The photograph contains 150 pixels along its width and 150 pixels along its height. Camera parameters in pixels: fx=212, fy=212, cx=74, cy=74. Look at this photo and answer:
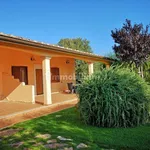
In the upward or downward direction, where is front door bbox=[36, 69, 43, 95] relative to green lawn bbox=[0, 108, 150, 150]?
upward

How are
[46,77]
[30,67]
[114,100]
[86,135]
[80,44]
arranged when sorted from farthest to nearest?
1. [80,44]
2. [30,67]
3. [46,77]
4. [114,100]
5. [86,135]

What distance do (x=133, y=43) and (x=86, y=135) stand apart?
45.7 ft

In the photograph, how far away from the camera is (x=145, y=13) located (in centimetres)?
1956

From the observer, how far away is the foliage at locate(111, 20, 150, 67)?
1883 cm

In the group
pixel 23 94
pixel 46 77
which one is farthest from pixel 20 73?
pixel 46 77

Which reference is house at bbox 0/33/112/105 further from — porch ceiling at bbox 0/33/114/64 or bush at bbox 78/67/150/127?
bush at bbox 78/67/150/127

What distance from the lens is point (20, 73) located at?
16812 millimetres

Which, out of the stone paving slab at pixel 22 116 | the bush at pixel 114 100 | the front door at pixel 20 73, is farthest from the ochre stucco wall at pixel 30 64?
the bush at pixel 114 100

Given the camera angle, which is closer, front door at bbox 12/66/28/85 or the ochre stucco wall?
the ochre stucco wall

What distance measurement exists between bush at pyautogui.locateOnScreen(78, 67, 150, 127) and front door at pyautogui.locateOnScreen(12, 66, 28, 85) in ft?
30.1

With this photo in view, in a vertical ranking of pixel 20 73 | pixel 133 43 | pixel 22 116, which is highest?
pixel 133 43

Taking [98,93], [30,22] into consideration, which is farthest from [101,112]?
[30,22]

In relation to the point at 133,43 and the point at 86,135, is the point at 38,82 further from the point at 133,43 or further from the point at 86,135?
the point at 86,135

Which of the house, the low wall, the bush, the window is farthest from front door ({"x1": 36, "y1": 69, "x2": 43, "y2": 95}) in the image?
the bush
